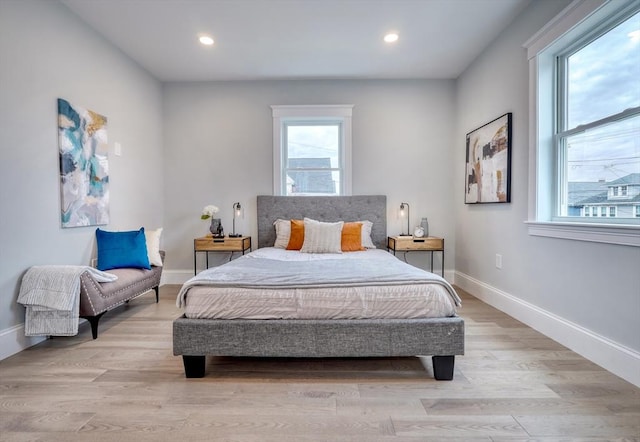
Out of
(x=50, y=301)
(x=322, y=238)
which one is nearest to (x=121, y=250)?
(x=50, y=301)

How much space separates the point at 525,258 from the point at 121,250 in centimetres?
379

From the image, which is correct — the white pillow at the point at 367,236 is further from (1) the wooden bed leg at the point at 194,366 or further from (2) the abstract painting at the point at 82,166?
(2) the abstract painting at the point at 82,166

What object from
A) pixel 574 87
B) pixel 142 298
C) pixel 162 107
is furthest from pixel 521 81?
pixel 142 298

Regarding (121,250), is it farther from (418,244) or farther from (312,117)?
(418,244)

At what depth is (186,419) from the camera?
1.50 meters

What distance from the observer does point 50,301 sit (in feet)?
7.27

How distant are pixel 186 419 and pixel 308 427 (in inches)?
23.8

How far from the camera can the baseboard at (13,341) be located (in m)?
2.12

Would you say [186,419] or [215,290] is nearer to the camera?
[186,419]

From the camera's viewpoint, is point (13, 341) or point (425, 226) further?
point (425, 226)

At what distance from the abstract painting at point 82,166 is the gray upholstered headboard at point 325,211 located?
1.77 m

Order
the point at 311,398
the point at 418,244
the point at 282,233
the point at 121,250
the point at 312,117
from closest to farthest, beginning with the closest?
the point at 311,398, the point at 121,250, the point at 418,244, the point at 282,233, the point at 312,117

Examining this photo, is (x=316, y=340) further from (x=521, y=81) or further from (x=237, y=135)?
(x=237, y=135)

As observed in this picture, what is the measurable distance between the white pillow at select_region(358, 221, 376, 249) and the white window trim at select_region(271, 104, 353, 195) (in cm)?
54
